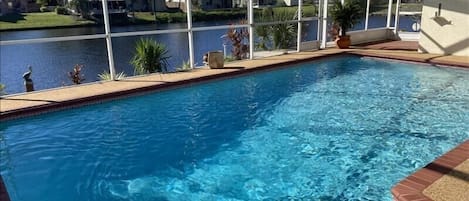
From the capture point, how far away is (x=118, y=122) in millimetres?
5910

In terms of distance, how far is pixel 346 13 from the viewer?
37.6 feet

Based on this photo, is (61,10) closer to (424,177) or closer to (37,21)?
(37,21)

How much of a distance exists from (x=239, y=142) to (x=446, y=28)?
26.9 feet

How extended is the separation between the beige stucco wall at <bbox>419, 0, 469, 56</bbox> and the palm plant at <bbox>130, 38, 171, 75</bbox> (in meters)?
7.53

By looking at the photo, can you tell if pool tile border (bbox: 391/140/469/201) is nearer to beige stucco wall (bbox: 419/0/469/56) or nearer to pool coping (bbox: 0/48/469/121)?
pool coping (bbox: 0/48/469/121)

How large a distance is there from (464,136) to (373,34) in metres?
9.33

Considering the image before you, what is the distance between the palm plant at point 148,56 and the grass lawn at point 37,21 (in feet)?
Answer: 27.8

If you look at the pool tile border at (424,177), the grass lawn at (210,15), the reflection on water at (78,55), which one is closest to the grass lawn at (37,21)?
the reflection on water at (78,55)

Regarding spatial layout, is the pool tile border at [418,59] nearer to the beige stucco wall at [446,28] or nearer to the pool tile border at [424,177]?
the beige stucco wall at [446,28]

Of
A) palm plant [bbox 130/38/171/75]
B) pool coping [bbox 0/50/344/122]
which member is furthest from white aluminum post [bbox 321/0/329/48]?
palm plant [bbox 130/38/171/75]

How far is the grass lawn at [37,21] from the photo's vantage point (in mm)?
16130

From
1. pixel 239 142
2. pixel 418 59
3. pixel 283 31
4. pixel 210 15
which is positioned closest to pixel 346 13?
pixel 283 31

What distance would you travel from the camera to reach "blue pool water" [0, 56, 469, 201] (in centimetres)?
Result: 390

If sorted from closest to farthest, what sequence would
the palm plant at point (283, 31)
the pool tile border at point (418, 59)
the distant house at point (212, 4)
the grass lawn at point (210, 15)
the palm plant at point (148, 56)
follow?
1. the palm plant at point (148, 56)
2. the pool tile border at point (418, 59)
3. the palm plant at point (283, 31)
4. the grass lawn at point (210, 15)
5. the distant house at point (212, 4)
